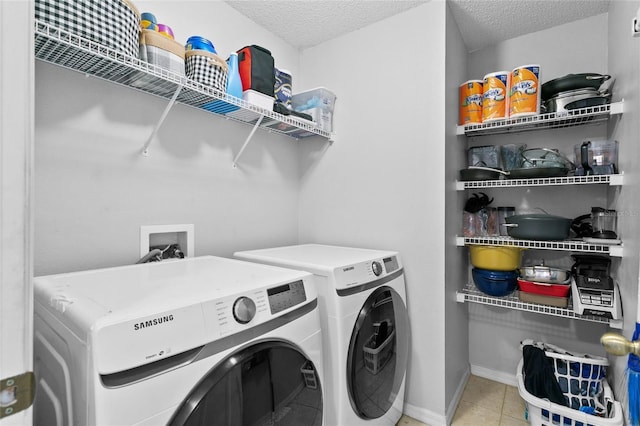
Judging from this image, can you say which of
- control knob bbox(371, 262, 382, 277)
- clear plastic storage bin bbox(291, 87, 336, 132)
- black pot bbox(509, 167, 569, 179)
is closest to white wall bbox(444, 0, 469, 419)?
black pot bbox(509, 167, 569, 179)

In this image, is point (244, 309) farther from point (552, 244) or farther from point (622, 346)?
point (552, 244)

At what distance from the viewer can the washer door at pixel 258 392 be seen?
0.79 m

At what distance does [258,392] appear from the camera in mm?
909

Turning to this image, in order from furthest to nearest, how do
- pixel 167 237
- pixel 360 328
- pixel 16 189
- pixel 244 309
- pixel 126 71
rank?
pixel 167 237, pixel 360 328, pixel 126 71, pixel 244 309, pixel 16 189

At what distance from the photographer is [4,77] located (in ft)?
1.52

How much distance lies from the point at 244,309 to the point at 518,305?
1669 mm

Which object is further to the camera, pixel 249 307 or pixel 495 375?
pixel 495 375

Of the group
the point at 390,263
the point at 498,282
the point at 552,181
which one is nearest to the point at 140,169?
the point at 390,263

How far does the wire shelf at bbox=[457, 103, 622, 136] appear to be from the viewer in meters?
1.63

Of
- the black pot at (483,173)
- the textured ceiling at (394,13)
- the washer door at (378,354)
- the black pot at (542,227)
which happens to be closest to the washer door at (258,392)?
the washer door at (378,354)

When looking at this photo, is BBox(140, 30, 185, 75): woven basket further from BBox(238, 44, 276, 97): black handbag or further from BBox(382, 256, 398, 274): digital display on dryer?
BBox(382, 256, 398, 274): digital display on dryer

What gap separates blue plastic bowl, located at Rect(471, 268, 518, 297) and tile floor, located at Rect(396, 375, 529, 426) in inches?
28.3

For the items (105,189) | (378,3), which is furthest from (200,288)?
(378,3)

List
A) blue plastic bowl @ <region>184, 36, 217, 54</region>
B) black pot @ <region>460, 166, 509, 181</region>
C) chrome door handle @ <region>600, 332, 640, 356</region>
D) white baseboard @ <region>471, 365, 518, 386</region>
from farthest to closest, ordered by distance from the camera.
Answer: white baseboard @ <region>471, 365, 518, 386</region>
black pot @ <region>460, 166, 509, 181</region>
blue plastic bowl @ <region>184, 36, 217, 54</region>
chrome door handle @ <region>600, 332, 640, 356</region>
